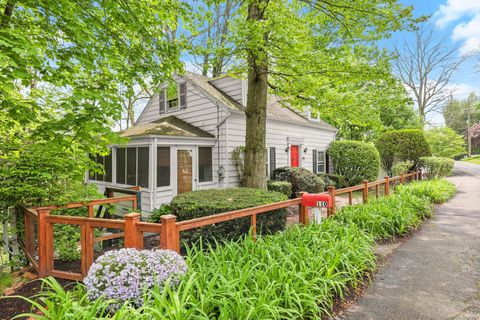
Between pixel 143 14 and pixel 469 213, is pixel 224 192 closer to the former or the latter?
pixel 143 14

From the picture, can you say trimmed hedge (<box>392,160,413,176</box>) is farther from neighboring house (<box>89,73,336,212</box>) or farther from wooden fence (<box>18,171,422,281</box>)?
wooden fence (<box>18,171,422,281</box>)

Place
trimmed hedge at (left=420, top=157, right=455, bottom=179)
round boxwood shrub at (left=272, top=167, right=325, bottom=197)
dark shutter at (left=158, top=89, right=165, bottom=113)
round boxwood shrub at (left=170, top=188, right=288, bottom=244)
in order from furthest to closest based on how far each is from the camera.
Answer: trimmed hedge at (left=420, top=157, right=455, bottom=179)
dark shutter at (left=158, top=89, right=165, bottom=113)
round boxwood shrub at (left=272, top=167, right=325, bottom=197)
round boxwood shrub at (left=170, top=188, right=288, bottom=244)

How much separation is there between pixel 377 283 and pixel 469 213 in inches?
242

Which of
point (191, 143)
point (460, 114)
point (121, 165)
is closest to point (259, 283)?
point (191, 143)

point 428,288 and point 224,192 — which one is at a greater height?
point 224,192

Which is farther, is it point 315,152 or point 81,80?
point 315,152

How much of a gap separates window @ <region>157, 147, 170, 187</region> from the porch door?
0.44 metres

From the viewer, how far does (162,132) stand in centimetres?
923

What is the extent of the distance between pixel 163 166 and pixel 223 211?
5088 mm

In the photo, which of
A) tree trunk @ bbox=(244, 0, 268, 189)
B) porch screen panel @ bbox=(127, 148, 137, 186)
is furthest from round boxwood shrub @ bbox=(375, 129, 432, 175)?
porch screen panel @ bbox=(127, 148, 137, 186)

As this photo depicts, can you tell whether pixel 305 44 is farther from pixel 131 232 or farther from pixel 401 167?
pixel 401 167

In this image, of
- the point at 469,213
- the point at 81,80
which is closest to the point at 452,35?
the point at 469,213

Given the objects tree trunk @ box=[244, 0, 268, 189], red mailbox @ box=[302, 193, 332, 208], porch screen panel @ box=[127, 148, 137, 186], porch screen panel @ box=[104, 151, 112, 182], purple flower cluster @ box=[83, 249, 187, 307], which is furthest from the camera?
porch screen panel @ box=[104, 151, 112, 182]

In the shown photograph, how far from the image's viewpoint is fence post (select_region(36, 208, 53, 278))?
3.79 meters
